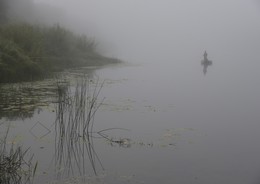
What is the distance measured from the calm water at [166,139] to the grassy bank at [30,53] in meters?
3.80

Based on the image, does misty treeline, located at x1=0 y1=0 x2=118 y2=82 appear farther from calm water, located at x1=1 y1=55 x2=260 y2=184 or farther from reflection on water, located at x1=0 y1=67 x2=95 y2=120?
calm water, located at x1=1 y1=55 x2=260 y2=184

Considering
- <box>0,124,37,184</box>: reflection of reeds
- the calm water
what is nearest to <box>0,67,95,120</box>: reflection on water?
the calm water

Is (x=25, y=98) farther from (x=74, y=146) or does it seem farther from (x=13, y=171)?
(x=13, y=171)

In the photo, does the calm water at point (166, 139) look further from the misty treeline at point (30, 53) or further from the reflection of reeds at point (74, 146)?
the misty treeline at point (30, 53)

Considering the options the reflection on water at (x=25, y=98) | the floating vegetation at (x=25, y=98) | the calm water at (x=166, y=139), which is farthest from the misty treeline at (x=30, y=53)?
the calm water at (x=166, y=139)

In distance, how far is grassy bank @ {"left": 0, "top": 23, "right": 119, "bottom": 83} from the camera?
16.9m

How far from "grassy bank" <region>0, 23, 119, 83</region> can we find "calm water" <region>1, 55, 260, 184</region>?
150 inches

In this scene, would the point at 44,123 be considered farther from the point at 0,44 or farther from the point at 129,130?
the point at 0,44

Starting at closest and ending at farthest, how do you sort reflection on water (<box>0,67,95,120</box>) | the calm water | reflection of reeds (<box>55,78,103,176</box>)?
the calm water < reflection of reeds (<box>55,78,103,176</box>) < reflection on water (<box>0,67,95,120</box>)

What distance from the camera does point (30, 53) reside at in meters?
19.2

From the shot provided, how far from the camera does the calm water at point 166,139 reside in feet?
24.2

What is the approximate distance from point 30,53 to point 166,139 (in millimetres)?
11201

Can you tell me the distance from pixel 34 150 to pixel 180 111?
20.5 ft

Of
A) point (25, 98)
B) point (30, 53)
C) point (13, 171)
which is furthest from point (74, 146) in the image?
point (30, 53)
